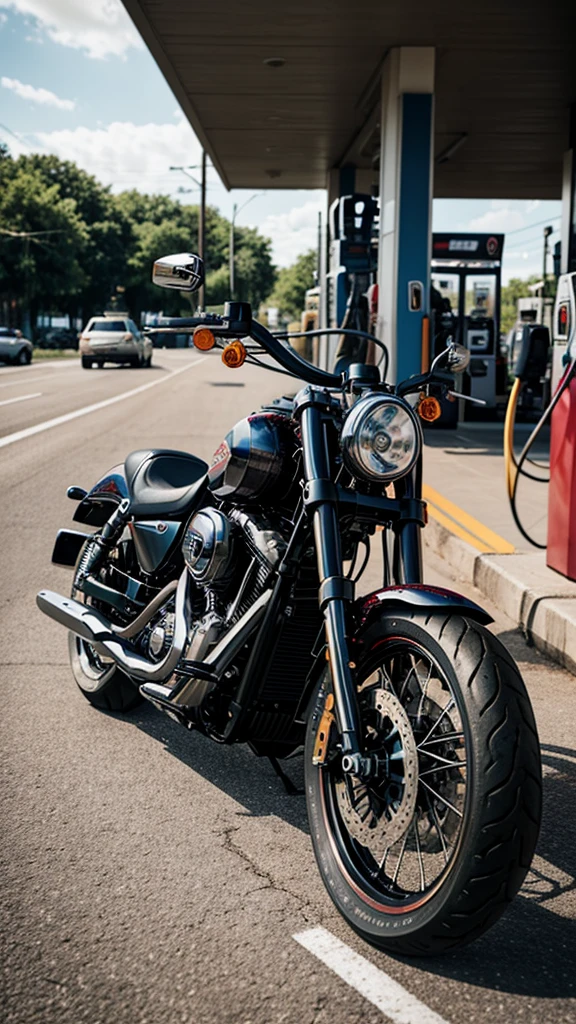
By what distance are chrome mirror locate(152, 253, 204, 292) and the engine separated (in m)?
0.70

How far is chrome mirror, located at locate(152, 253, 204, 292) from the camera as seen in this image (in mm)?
3166

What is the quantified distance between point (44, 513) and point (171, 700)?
572 cm

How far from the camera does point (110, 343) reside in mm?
35531

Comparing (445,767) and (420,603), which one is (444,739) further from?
(420,603)

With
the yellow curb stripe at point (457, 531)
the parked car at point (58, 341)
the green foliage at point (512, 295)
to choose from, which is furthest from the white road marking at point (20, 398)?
the green foliage at point (512, 295)

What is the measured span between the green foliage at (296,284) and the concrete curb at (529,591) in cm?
9851

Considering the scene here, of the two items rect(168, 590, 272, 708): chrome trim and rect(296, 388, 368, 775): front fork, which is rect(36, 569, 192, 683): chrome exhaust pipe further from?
rect(296, 388, 368, 775): front fork

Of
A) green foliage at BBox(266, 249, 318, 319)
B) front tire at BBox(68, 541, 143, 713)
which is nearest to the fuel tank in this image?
front tire at BBox(68, 541, 143, 713)

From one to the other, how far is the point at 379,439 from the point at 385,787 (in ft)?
2.93

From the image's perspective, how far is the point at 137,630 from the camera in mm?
3908

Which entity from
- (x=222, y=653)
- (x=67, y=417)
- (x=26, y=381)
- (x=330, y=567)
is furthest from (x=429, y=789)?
(x=26, y=381)

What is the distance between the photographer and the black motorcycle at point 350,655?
242cm

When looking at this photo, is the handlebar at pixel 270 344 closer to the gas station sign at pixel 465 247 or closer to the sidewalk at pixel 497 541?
the sidewalk at pixel 497 541

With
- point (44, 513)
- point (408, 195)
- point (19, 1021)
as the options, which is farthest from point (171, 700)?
point (408, 195)
